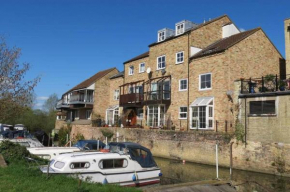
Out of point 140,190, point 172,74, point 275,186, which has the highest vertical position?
point 172,74

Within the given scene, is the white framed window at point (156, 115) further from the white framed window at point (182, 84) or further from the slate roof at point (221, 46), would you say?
the slate roof at point (221, 46)

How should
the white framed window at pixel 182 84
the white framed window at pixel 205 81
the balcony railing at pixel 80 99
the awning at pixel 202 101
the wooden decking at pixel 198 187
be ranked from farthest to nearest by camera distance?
1. the balcony railing at pixel 80 99
2. the white framed window at pixel 182 84
3. the white framed window at pixel 205 81
4. the awning at pixel 202 101
5. the wooden decking at pixel 198 187

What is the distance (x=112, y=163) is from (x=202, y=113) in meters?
13.5

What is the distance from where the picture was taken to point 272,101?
60.3ft

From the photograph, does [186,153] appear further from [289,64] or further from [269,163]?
[289,64]

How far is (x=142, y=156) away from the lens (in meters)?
14.0

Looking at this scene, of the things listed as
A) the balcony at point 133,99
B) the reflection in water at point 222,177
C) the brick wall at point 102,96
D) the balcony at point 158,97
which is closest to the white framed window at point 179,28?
the balcony at point 158,97

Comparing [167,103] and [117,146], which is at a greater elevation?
[167,103]

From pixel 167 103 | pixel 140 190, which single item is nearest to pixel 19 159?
pixel 140 190

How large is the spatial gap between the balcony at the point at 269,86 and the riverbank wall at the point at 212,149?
3279mm

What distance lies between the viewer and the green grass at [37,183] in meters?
8.02

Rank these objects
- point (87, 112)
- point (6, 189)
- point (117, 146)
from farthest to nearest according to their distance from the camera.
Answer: point (87, 112) < point (117, 146) < point (6, 189)

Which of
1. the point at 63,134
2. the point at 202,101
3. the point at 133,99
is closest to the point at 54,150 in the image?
the point at 202,101

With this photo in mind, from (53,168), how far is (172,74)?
1874 centimetres
